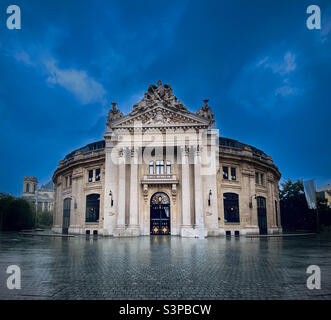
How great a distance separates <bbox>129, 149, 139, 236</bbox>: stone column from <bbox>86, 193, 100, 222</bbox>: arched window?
345 inches

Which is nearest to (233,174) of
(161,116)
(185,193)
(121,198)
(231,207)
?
(231,207)

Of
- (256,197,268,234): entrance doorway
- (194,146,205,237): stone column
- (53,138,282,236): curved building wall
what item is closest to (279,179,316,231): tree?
(53,138,282,236): curved building wall

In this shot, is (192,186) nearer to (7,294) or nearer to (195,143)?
(195,143)

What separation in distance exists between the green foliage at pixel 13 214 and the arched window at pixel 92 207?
23.7 meters

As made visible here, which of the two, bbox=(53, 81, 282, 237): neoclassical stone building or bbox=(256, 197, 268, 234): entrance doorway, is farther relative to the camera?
bbox=(256, 197, 268, 234): entrance doorway

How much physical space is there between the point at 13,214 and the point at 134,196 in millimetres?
35785

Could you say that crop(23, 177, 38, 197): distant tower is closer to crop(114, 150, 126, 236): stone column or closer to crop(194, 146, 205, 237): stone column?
crop(114, 150, 126, 236): stone column

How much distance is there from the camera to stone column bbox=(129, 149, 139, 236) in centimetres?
3494

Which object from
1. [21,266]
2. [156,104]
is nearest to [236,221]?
[156,104]

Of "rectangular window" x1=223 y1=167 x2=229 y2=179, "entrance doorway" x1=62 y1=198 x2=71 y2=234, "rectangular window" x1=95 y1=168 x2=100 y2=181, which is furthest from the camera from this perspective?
"entrance doorway" x1=62 y1=198 x2=71 y2=234

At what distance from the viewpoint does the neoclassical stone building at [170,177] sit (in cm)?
3600

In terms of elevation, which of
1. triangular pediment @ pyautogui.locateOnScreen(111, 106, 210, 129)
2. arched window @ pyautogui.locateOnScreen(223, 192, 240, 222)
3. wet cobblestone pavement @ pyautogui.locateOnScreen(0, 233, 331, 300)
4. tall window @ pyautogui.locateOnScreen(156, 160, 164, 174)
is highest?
triangular pediment @ pyautogui.locateOnScreen(111, 106, 210, 129)

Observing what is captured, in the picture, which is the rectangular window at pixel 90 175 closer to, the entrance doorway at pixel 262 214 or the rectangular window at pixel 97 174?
the rectangular window at pixel 97 174

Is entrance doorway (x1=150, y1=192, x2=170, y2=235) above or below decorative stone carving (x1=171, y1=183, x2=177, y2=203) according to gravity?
below
